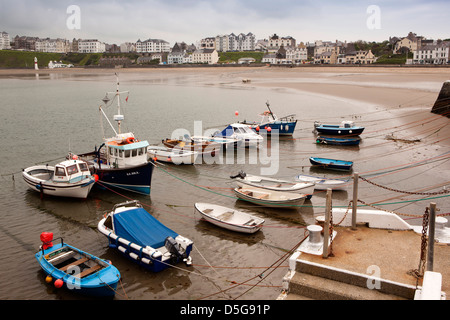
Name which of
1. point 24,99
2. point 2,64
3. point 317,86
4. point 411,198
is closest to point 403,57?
point 317,86

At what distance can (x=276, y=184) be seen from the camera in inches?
867

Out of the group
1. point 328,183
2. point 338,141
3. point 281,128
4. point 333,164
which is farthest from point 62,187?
point 338,141

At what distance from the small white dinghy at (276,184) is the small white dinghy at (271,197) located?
221 millimetres

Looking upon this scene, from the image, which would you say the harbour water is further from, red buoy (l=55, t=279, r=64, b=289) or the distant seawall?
the distant seawall

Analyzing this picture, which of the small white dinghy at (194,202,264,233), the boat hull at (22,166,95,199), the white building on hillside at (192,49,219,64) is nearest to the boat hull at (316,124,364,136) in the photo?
the small white dinghy at (194,202,264,233)

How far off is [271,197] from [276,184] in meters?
1.53

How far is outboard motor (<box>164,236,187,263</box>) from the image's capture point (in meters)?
14.1

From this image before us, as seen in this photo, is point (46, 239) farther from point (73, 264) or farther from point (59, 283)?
point (59, 283)

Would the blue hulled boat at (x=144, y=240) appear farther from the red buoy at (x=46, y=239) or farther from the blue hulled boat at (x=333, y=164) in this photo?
the blue hulled boat at (x=333, y=164)

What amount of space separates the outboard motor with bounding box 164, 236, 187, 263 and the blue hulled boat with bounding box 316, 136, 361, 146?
2417 centimetres

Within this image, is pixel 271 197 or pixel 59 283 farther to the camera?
pixel 271 197

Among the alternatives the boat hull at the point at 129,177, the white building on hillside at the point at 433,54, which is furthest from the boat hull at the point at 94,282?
the white building on hillside at the point at 433,54

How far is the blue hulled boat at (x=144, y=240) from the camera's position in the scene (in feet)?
45.8

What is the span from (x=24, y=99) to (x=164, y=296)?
74.3m
